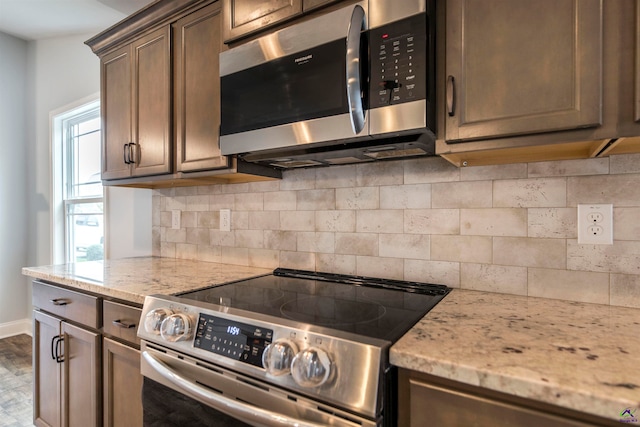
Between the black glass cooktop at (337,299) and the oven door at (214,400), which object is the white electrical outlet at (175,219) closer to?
the black glass cooktop at (337,299)

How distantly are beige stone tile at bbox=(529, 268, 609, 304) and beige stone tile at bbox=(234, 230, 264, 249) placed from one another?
126cm

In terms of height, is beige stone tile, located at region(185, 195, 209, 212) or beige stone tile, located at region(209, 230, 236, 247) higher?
beige stone tile, located at region(185, 195, 209, 212)

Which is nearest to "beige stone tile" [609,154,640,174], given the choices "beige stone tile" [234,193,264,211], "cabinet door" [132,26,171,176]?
"beige stone tile" [234,193,264,211]

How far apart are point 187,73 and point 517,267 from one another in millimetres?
1719

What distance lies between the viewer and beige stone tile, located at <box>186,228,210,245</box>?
2.09 metres

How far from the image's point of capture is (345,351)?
2.50 feet

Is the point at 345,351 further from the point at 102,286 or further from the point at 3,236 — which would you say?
the point at 3,236

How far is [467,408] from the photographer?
2.22 ft

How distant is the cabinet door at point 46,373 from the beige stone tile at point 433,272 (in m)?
1.70

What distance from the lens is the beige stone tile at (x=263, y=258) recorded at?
179 centimetres

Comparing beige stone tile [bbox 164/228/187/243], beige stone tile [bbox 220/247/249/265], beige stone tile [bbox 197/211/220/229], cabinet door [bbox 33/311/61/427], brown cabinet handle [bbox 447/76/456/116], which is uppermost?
brown cabinet handle [bbox 447/76/456/116]

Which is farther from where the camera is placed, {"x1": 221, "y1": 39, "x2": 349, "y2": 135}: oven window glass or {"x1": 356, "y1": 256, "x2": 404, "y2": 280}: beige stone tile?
{"x1": 356, "y1": 256, "x2": 404, "y2": 280}: beige stone tile

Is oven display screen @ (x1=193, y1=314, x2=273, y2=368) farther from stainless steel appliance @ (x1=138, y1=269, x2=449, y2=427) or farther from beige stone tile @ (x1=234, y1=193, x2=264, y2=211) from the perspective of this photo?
beige stone tile @ (x1=234, y1=193, x2=264, y2=211)

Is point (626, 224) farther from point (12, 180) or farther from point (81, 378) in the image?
point (12, 180)
